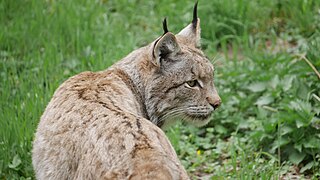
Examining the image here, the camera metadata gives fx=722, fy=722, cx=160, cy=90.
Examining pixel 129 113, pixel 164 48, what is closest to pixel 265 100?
pixel 164 48


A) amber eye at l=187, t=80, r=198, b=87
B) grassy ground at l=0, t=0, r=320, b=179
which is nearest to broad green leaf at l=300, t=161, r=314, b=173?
grassy ground at l=0, t=0, r=320, b=179

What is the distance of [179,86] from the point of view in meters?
5.29

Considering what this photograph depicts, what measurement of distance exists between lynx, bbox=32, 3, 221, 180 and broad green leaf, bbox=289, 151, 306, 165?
1105mm

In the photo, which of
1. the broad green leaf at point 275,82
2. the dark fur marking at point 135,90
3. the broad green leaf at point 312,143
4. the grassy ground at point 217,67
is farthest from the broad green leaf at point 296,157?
the dark fur marking at point 135,90

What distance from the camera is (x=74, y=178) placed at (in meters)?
4.09

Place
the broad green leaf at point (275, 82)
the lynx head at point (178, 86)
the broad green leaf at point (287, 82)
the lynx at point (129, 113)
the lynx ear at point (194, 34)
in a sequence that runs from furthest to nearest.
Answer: the broad green leaf at point (275, 82) < the broad green leaf at point (287, 82) < the lynx ear at point (194, 34) < the lynx head at point (178, 86) < the lynx at point (129, 113)

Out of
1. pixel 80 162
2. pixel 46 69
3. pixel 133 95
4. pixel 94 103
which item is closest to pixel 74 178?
pixel 80 162

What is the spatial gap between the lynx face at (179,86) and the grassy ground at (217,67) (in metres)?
0.59

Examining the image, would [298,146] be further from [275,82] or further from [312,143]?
[275,82]

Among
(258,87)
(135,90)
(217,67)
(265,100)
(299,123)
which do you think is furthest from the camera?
(217,67)

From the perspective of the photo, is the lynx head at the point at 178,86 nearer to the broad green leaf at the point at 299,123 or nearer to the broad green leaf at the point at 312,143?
the broad green leaf at the point at 299,123

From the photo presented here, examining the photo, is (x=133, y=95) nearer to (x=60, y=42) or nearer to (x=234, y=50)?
(x=60, y=42)

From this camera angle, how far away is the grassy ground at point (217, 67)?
19.7 ft

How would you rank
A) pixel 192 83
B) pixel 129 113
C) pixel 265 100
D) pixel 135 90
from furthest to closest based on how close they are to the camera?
pixel 265 100 < pixel 192 83 < pixel 135 90 < pixel 129 113
